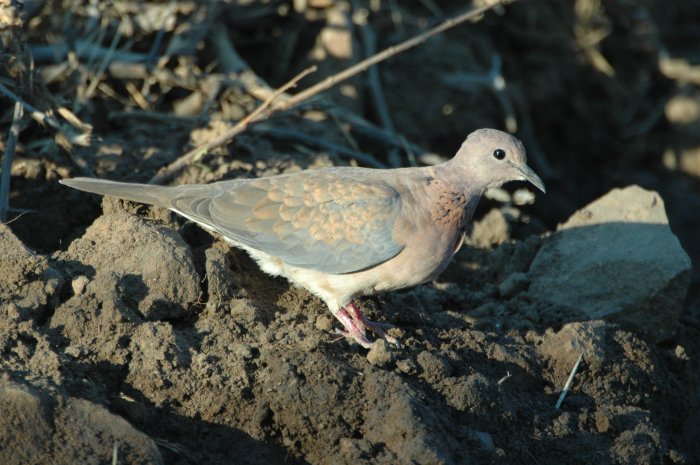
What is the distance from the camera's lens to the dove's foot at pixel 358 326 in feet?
13.8

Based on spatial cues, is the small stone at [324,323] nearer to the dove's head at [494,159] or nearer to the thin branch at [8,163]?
the dove's head at [494,159]

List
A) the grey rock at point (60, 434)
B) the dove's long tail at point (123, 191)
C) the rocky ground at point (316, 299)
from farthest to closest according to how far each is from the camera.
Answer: the dove's long tail at point (123, 191) → the rocky ground at point (316, 299) → the grey rock at point (60, 434)

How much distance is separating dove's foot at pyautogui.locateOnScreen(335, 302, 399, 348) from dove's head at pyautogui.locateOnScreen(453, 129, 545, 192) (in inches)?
34.6

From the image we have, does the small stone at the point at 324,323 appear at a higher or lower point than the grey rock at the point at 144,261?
lower

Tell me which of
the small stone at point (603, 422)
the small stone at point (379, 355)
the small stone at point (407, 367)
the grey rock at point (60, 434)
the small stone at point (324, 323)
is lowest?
the small stone at point (603, 422)

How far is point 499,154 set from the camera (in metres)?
4.48

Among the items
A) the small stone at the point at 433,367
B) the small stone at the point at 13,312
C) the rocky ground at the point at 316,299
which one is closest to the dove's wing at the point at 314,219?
the rocky ground at the point at 316,299

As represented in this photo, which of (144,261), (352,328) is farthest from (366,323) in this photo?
(144,261)

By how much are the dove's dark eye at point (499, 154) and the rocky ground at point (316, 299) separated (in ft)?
2.92

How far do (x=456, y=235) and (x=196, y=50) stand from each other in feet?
10.6

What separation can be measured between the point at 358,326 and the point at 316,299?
0.39 metres

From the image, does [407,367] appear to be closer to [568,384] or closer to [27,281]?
[568,384]

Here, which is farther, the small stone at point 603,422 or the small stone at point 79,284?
the small stone at point 603,422

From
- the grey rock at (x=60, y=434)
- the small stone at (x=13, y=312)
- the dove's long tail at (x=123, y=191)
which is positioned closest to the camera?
the grey rock at (x=60, y=434)
